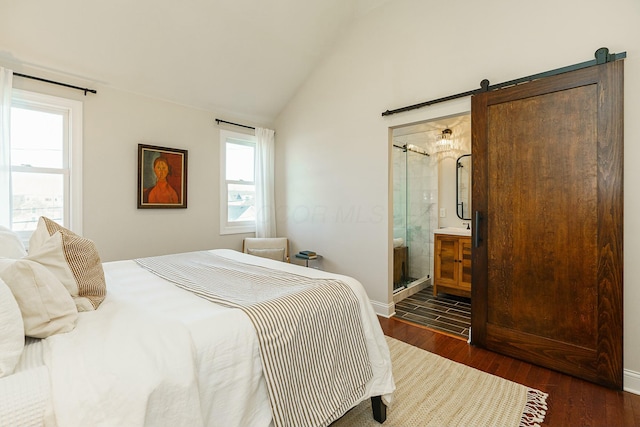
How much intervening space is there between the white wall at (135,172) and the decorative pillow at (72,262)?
68.3 inches

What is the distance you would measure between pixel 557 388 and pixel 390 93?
2822 millimetres

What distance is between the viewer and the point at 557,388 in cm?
194

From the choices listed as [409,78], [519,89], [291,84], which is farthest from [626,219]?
[291,84]

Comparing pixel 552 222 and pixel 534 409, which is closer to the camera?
pixel 534 409

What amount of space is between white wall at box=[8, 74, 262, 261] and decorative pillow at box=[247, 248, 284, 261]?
0.50 meters

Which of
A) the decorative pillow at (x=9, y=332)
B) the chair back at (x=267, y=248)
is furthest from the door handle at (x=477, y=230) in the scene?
the decorative pillow at (x=9, y=332)

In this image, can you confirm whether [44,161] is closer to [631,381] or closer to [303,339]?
[303,339]

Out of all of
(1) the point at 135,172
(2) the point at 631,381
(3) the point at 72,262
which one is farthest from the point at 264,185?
(2) the point at 631,381

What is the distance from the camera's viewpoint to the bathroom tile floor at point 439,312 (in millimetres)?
2926

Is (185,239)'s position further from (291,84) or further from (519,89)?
(519,89)

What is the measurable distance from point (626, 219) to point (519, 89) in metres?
1.15

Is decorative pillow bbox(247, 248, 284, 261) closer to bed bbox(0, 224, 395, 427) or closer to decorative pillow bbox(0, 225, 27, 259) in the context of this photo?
bed bbox(0, 224, 395, 427)

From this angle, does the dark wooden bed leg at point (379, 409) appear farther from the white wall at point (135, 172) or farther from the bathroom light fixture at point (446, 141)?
the bathroom light fixture at point (446, 141)

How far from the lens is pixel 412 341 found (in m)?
2.62
